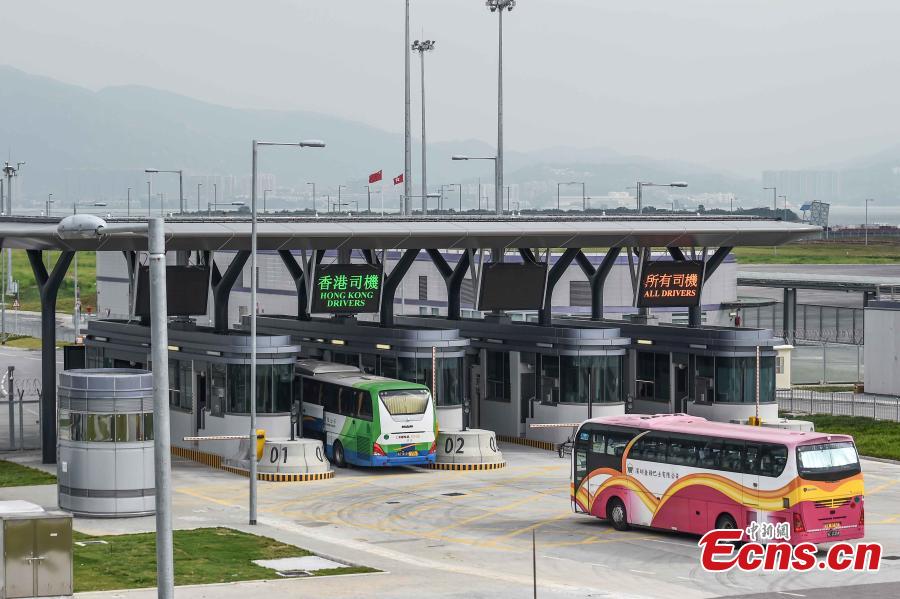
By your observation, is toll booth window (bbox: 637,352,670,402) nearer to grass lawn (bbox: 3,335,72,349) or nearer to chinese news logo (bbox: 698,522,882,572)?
chinese news logo (bbox: 698,522,882,572)

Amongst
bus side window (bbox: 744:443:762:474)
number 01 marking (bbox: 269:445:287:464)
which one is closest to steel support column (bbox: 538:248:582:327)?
number 01 marking (bbox: 269:445:287:464)

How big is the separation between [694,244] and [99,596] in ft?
111

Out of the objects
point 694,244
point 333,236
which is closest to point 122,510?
point 333,236

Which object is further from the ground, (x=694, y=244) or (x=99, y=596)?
(x=694, y=244)

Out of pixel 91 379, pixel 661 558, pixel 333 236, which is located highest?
pixel 333 236

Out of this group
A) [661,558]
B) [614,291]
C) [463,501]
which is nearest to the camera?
[661,558]

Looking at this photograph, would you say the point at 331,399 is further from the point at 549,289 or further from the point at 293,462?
the point at 549,289

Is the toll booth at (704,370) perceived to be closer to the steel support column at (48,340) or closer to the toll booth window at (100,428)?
the steel support column at (48,340)

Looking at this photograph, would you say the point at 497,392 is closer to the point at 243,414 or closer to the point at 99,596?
the point at 243,414

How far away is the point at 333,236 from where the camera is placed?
4838cm

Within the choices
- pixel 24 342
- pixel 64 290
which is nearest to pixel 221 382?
pixel 24 342

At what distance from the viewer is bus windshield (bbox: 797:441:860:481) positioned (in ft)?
108

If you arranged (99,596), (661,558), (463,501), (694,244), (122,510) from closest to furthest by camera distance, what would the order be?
(99,596) → (661,558) → (122,510) → (463,501) → (694,244)

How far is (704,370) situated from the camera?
53062 mm
